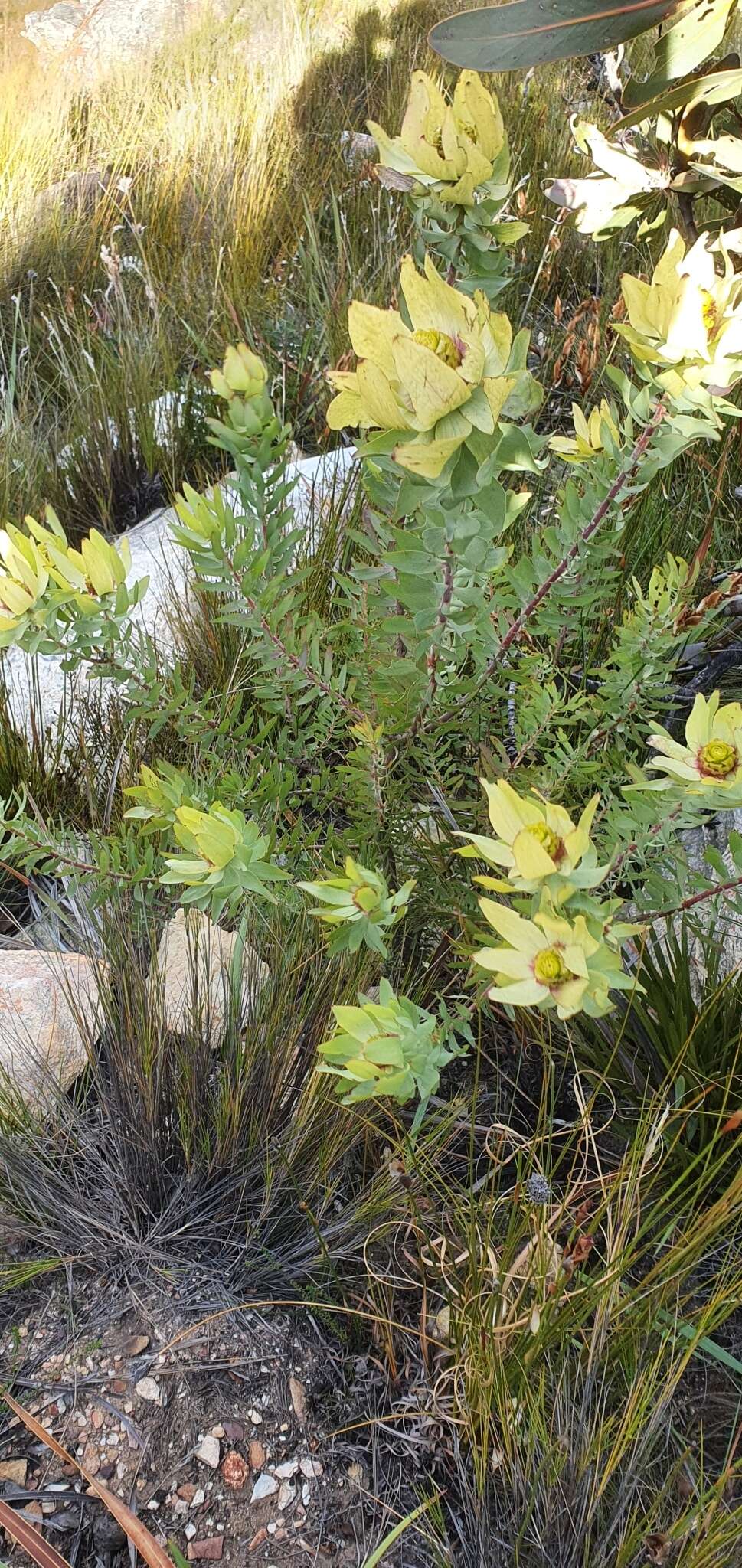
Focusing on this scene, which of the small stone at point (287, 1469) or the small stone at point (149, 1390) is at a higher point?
the small stone at point (149, 1390)

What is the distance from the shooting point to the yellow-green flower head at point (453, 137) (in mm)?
773

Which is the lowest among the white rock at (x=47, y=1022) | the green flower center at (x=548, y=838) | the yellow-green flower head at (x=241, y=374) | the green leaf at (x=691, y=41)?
the white rock at (x=47, y=1022)

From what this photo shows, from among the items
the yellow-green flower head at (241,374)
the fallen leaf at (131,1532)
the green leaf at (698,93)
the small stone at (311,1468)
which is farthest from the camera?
the green leaf at (698,93)

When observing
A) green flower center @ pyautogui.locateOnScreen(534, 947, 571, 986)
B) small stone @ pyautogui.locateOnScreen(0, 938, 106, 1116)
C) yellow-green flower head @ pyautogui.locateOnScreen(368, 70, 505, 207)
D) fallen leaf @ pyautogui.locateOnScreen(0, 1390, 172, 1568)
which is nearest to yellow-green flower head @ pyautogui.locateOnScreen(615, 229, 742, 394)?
yellow-green flower head @ pyautogui.locateOnScreen(368, 70, 505, 207)

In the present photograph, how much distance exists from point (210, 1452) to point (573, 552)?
99 centimetres

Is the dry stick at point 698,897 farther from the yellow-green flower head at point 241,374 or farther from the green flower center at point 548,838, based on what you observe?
the yellow-green flower head at point 241,374

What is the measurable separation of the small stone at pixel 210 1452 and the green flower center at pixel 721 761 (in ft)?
2.67

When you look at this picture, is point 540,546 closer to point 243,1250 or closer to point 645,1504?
point 243,1250

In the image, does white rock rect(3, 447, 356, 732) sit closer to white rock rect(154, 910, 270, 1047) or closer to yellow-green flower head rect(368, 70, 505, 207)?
white rock rect(154, 910, 270, 1047)

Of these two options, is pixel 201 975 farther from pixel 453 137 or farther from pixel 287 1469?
pixel 453 137

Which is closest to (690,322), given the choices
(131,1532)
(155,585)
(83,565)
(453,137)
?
(453,137)

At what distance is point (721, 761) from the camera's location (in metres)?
0.85

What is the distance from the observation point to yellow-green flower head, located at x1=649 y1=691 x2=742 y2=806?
827 millimetres

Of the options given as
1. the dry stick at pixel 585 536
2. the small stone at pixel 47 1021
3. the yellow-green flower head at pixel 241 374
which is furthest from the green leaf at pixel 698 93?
the small stone at pixel 47 1021
